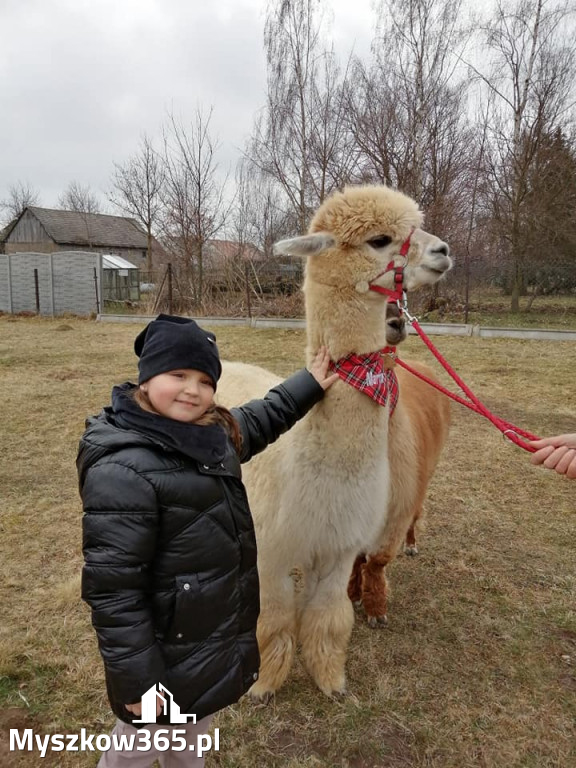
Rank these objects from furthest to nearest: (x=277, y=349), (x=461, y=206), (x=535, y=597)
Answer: (x=461, y=206) → (x=277, y=349) → (x=535, y=597)

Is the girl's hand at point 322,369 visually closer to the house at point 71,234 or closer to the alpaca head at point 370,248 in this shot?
the alpaca head at point 370,248

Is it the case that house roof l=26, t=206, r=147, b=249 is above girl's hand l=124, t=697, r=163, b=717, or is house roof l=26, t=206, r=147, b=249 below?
above

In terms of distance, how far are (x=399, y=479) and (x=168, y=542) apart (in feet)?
4.18

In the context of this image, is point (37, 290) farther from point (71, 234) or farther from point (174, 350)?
point (71, 234)

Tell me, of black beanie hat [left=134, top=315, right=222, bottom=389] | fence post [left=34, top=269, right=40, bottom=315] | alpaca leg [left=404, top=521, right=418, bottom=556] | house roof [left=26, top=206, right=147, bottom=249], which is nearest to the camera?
black beanie hat [left=134, top=315, right=222, bottom=389]

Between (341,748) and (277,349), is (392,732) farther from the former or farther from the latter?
(277,349)

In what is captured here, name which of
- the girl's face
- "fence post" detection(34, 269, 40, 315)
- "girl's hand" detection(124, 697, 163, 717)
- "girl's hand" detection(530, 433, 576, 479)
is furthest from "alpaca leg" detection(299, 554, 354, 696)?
"fence post" detection(34, 269, 40, 315)

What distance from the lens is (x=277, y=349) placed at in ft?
32.1

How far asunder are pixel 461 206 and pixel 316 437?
566 inches

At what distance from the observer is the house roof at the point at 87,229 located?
32.6m

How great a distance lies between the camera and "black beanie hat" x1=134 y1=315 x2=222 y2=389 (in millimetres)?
1339

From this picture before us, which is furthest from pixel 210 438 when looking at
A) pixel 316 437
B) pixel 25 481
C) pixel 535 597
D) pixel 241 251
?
pixel 241 251

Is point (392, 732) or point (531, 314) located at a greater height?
point (531, 314)

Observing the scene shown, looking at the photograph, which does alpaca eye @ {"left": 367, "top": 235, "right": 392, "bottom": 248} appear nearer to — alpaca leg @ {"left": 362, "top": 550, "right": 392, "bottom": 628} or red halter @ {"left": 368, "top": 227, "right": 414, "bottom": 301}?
red halter @ {"left": 368, "top": 227, "right": 414, "bottom": 301}
